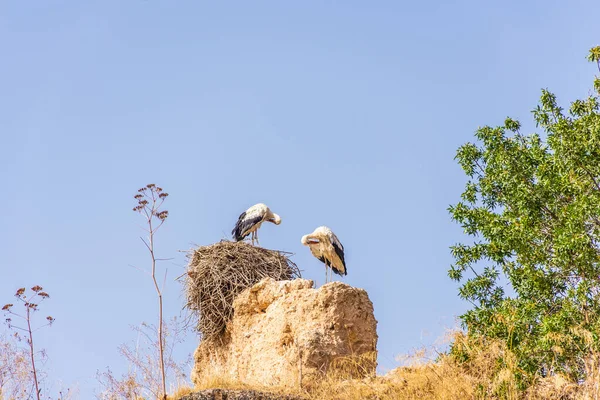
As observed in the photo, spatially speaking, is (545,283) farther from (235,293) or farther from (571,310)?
(235,293)

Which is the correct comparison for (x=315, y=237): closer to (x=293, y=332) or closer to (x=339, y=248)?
(x=339, y=248)

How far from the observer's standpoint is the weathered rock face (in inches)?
588

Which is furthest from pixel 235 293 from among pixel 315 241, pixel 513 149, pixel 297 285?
pixel 513 149

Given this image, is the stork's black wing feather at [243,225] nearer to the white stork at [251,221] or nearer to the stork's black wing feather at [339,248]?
the white stork at [251,221]

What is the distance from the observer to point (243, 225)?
21.3 metres

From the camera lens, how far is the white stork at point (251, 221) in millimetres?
21172

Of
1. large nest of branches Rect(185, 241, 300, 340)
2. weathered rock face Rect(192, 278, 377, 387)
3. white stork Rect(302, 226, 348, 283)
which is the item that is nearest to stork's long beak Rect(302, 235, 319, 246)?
white stork Rect(302, 226, 348, 283)

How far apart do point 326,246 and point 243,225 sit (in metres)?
2.46

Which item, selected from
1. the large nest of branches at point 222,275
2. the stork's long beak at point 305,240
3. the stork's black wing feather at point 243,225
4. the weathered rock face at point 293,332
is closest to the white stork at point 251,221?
the stork's black wing feather at point 243,225

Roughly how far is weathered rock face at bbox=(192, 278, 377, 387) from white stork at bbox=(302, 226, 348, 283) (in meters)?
3.03

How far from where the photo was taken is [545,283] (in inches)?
575

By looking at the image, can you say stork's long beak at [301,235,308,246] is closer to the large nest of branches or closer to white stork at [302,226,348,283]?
white stork at [302,226,348,283]

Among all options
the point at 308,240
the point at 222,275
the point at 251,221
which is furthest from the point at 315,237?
the point at 222,275

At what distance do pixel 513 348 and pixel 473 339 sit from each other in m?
0.69
